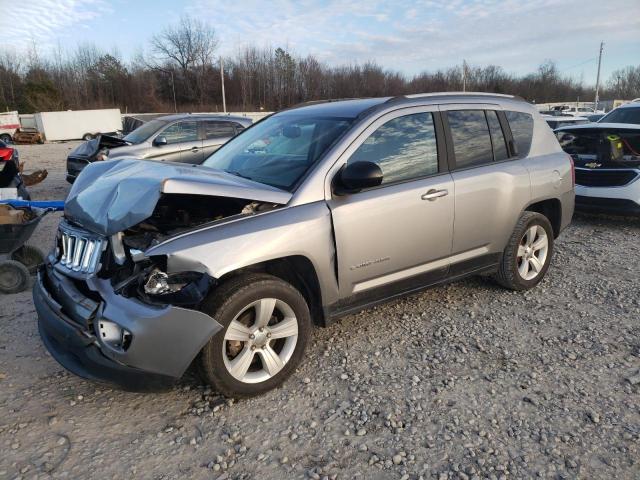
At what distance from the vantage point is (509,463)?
8.16 feet

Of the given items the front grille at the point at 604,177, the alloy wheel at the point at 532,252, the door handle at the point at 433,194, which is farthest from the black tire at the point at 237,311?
the front grille at the point at 604,177

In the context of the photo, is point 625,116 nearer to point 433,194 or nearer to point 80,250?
point 433,194

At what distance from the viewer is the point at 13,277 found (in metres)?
4.77

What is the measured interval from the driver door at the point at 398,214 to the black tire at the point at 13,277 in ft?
11.0

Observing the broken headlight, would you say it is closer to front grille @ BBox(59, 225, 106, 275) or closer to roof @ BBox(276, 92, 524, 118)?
front grille @ BBox(59, 225, 106, 275)

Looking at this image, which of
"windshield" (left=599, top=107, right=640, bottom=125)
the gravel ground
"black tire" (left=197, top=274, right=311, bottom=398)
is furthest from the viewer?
"windshield" (left=599, top=107, right=640, bottom=125)

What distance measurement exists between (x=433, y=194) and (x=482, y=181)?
0.60m

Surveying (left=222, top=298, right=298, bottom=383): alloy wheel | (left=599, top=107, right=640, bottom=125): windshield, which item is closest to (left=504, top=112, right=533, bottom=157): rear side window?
(left=222, top=298, right=298, bottom=383): alloy wheel

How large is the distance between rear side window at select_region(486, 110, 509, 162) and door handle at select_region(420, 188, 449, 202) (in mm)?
858

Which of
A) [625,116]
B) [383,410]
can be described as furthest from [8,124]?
[383,410]

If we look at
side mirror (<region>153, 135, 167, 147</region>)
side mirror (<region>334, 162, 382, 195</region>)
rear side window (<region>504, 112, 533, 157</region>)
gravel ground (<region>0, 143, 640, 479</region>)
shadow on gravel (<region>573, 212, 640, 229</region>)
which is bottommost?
shadow on gravel (<region>573, 212, 640, 229</region>)

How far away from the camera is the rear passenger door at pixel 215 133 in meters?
10.0

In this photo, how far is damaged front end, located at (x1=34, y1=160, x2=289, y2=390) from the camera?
8.64ft

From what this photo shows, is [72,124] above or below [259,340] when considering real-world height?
above
